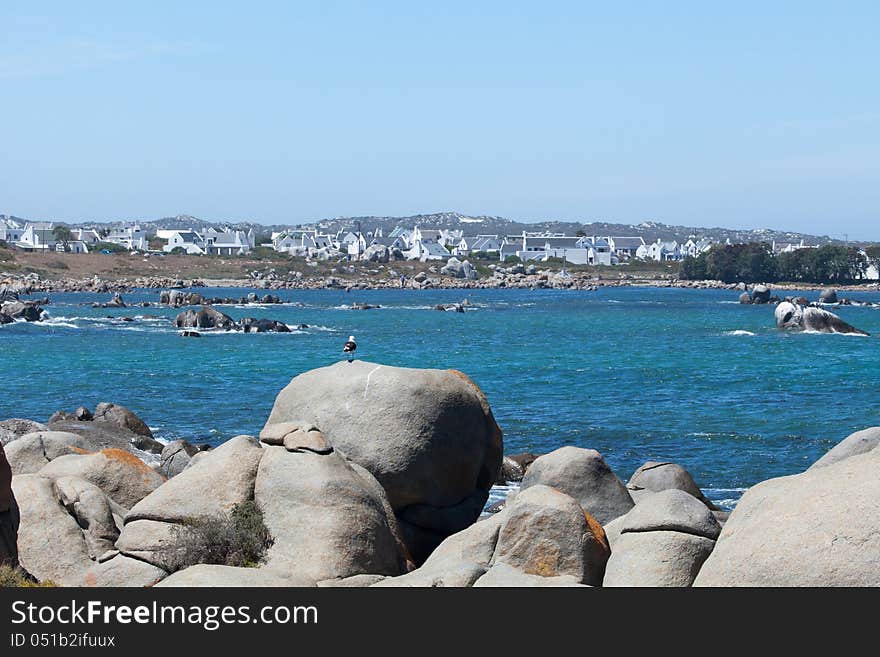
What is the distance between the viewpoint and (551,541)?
41.7 feet

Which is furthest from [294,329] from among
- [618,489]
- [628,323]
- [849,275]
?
[849,275]

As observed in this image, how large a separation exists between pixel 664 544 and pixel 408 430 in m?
5.28

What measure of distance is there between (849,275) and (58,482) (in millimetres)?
178893

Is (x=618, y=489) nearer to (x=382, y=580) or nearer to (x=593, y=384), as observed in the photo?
(x=382, y=580)

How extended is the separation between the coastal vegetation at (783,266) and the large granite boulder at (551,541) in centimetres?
17074

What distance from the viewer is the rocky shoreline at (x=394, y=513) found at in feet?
35.0

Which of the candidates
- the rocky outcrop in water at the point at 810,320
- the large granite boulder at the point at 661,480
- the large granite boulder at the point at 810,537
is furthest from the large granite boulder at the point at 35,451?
the rocky outcrop in water at the point at 810,320

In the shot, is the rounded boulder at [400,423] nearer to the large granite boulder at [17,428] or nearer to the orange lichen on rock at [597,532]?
the orange lichen on rock at [597,532]

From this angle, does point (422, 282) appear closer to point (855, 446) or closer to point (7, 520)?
point (855, 446)

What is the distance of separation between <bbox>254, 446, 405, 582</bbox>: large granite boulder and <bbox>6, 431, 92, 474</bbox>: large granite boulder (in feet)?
17.4

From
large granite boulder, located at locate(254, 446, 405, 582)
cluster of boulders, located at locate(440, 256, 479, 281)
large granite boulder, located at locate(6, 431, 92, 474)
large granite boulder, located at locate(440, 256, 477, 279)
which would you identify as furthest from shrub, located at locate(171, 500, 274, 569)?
large granite boulder, located at locate(440, 256, 477, 279)

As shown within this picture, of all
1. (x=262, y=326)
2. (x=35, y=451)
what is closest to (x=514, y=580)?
(x=35, y=451)

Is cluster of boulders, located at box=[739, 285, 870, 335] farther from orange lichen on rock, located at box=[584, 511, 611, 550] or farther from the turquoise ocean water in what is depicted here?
orange lichen on rock, located at box=[584, 511, 611, 550]
